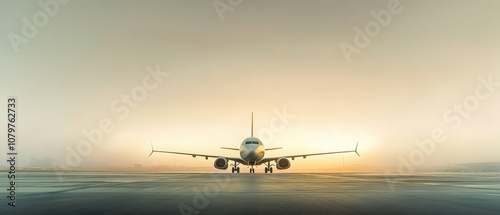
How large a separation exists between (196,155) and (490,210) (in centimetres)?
5148

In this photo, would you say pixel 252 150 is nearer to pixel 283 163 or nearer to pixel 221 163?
pixel 221 163

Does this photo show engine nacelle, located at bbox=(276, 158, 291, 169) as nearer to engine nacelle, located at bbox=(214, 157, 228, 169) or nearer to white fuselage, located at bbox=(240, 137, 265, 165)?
white fuselage, located at bbox=(240, 137, 265, 165)

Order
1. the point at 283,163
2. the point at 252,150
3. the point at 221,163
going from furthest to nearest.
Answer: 1. the point at 283,163
2. the point at 221,163
3. the point at 252,150

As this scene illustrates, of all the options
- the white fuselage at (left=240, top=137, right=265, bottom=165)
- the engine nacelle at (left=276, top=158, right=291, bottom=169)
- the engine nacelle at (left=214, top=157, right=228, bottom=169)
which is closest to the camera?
the white fuselage at (left=240, top=137, right=265, bottom=165)

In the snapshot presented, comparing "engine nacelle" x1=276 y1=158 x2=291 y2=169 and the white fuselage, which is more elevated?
the white fuselage

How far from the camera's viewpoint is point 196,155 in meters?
60.5

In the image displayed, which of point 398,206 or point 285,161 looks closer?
point 398,206

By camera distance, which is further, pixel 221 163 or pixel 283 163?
pixel 283 163

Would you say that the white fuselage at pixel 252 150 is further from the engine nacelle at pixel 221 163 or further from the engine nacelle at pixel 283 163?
the engine nacelle at pixel 283 163

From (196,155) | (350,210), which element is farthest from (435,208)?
(196,155)

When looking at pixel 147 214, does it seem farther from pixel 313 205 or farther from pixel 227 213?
pixel 313 205

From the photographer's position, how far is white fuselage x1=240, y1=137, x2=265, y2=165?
5197cm

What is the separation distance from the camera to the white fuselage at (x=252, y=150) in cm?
5197

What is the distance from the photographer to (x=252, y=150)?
5181 cm
